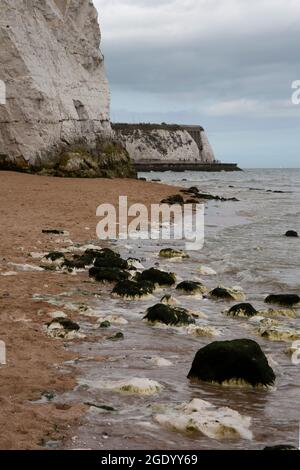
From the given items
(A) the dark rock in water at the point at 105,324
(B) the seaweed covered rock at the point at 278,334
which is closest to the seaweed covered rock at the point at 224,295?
(B) the seaweed covered rock at the point at 278,334

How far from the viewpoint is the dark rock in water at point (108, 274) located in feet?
33.2

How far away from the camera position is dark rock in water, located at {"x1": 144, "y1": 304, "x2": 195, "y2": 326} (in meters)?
7.59

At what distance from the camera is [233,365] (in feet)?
18.2

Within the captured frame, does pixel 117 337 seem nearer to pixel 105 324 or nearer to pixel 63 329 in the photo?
pixel 105 324

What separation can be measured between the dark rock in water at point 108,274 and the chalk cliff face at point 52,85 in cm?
2526

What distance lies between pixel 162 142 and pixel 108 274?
120 metres

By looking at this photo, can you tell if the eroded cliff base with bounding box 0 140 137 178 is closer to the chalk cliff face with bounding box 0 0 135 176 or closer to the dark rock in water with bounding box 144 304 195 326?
the chalk cliff face with bounding box 0 0 135 176

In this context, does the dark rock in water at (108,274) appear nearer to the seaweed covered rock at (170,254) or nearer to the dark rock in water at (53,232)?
the seaweed covered rock at (170,254)

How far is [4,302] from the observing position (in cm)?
802

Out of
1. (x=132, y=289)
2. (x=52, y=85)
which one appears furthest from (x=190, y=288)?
(x=52, y=85)
